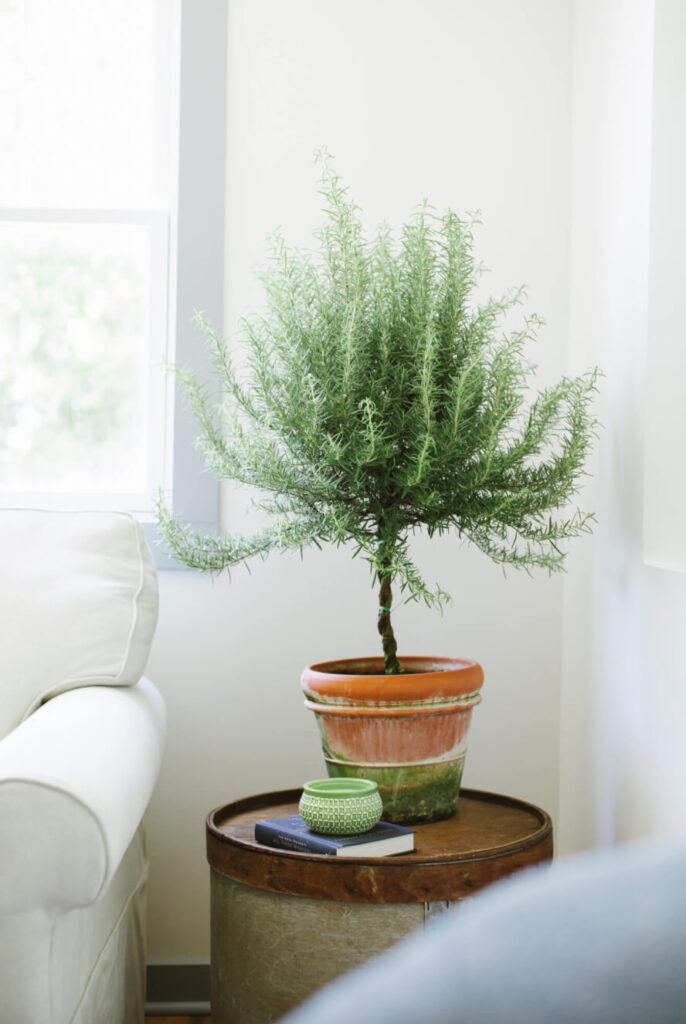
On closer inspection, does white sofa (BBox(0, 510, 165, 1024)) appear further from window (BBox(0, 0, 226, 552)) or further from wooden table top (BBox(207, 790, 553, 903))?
window (BBox(0, 0, 226, 552))

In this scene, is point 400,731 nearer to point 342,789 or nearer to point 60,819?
point 342,789

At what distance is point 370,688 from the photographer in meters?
1.38

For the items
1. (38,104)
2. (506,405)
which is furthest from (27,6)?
(506,405)

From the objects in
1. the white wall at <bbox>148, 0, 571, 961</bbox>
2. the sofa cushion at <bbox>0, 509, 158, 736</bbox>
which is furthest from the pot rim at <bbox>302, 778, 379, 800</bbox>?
the white wall at <bbox>148, 0, 571, 961</bbox>

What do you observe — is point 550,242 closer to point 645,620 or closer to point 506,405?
point 506,405

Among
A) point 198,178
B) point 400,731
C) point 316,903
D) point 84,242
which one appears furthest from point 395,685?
point 84,242

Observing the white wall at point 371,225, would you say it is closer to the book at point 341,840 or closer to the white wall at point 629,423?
the white wall at point 629,423

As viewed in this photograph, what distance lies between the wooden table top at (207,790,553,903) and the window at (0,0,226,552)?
1.01 m

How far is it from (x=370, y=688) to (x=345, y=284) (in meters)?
0.58

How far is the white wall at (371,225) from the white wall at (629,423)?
101 millimetres

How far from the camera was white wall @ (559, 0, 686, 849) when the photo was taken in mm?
1417

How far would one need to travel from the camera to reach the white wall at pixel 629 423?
1417mm

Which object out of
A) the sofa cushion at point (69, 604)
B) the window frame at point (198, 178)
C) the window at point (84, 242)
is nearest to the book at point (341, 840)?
the sofa cushion at point (69, 604)

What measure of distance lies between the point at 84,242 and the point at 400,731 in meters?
1.36
